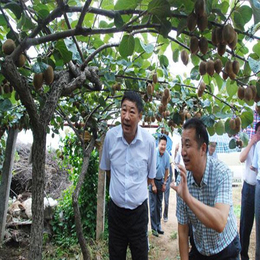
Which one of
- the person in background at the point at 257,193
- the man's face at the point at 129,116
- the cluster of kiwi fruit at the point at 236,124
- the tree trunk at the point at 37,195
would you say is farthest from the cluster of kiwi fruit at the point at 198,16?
the person in background at the point at 257,193

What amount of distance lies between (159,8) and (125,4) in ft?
0.44

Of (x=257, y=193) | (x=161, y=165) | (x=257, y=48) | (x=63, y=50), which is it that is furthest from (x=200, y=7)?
(x=161, y=165)

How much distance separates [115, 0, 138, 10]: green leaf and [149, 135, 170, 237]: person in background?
337 centimetres

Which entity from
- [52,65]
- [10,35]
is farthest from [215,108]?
[10,35]

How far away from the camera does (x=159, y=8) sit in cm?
83

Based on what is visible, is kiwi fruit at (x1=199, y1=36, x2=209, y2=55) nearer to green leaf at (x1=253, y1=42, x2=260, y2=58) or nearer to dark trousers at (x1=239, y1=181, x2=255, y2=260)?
green leaf at (x1=253, y1=42, x2=260, y2=58)

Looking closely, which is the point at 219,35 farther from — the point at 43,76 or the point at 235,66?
the point at 43,76

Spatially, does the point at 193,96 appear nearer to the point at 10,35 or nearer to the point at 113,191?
the point at 113,191

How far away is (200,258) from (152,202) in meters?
2.78

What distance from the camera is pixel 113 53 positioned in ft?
6.89

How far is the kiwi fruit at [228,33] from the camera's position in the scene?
895mm

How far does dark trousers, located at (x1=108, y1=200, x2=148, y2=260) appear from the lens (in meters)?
1.96

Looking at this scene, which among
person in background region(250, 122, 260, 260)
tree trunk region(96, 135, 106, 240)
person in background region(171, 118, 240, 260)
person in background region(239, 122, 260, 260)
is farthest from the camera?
tree trunk region(96, 135, 106, 240)

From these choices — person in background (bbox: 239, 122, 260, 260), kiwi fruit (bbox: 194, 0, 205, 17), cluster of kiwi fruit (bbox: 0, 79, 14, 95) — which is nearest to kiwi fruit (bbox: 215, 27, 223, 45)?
kiwi fruit (bbox: 194, 0, 205, 17)
